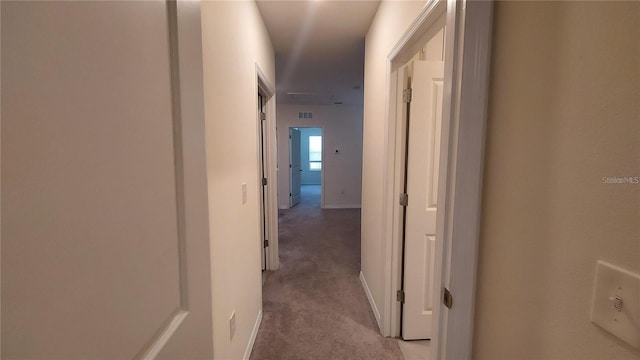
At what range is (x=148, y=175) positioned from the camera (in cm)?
53

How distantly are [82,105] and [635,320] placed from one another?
0.93m

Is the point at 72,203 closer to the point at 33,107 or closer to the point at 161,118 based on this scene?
the point at 33,107

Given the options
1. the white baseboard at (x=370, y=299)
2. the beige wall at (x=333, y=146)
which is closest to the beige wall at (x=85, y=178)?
the white baseboard at (x=370, y=299)

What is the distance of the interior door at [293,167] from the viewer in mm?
6476

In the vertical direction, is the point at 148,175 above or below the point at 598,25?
below

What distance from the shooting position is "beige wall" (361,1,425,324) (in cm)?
179

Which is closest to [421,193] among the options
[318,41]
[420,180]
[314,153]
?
[420,180]

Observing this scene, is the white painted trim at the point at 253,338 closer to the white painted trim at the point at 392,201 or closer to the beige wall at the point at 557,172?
the white painted trim at the point at 392,201

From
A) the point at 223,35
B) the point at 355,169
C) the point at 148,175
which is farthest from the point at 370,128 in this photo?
the point at 355,169

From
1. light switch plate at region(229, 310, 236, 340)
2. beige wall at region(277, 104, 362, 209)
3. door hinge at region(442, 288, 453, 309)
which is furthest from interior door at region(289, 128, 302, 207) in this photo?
door hinge at region(442, 288, 453, 309)

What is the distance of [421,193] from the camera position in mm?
1831

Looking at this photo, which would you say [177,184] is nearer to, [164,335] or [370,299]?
[164,335]

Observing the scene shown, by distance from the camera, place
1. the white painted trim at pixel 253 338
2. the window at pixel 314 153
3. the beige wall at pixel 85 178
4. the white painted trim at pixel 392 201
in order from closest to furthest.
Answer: the beige wall at pixel 85 178, the white painted trim at pixel 253 338, the white painted trim at pixel 392 201, the window at pixel 314 153

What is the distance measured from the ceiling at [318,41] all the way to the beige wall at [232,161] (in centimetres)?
37
